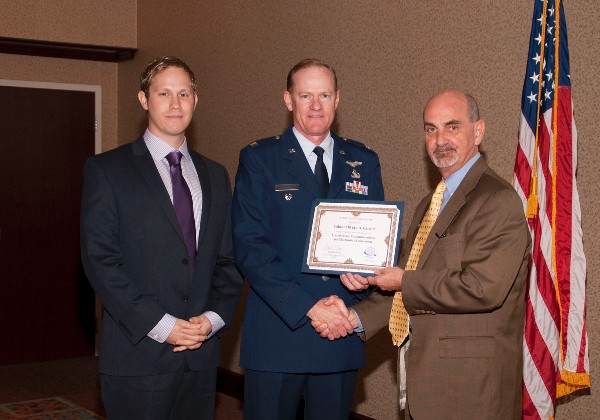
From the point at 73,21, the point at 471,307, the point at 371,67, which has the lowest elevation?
the point at 471,307

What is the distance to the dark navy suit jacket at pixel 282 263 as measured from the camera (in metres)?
3.00

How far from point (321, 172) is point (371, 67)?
6.09 feet

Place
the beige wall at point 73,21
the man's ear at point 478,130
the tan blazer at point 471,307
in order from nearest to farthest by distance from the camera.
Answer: the tan blazer at point 471,307, the man's ear at point 478,130, the beige wall at point 73,21

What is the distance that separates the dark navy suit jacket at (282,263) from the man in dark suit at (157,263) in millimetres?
129

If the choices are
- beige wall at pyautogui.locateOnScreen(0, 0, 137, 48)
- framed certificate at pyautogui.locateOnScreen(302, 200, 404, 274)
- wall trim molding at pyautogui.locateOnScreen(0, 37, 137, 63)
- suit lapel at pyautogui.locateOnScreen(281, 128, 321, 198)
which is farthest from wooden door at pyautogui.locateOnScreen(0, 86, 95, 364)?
framed certificate at pyautogui.locateOnScreen(302, 200, 404, 274)

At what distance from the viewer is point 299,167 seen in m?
3.12

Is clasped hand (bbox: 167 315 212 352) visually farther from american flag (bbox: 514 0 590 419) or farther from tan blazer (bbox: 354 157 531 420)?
american flag (bbox: 514 0 590 419)

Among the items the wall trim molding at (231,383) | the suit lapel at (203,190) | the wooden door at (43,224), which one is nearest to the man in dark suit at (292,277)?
the suit lapel at (203,190)

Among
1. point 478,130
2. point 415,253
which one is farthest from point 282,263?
point 478,130

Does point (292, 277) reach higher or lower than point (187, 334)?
higher

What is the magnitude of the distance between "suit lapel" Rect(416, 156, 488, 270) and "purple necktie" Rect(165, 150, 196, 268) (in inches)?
31.9

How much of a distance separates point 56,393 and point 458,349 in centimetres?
414

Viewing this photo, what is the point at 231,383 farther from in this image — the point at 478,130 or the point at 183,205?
the point at 478,130

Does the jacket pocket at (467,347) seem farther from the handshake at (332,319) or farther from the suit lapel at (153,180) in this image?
the suit lapel at (153,180)
